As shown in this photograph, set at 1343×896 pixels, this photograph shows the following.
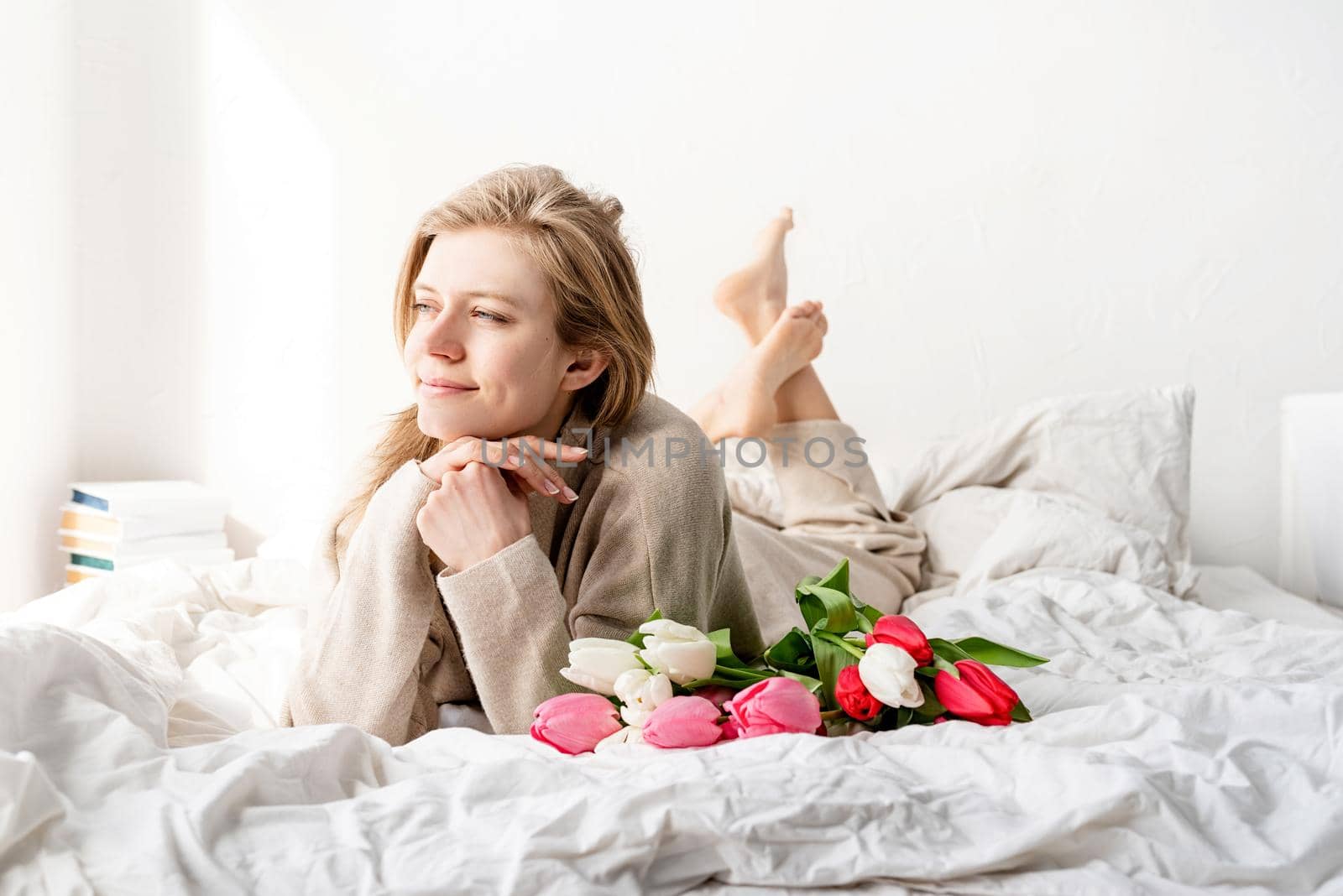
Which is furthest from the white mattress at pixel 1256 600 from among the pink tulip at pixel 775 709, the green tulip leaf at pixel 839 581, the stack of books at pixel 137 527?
the stack of books at pixel 137 527

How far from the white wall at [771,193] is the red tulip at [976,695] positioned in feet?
6.91

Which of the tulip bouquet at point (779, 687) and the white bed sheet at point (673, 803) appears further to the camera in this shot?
the tulip bouquet at point (779, 687)

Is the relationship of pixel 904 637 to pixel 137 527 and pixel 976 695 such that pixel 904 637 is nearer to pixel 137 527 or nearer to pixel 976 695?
pixel 976 695

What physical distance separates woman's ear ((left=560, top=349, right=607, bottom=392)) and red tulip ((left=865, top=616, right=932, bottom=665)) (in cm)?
47

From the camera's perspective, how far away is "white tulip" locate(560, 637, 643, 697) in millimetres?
844

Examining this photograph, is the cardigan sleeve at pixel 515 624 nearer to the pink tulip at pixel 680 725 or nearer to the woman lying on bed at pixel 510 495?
the woman lying on bed at pixel 510 495

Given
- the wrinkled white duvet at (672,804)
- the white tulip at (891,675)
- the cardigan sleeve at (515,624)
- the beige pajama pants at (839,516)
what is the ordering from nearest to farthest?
the wrinkled white duvet at (672,804), the white tulip at (891,675), the cardigan sleeve at (515,624), the beige pajama pants at (839,516)

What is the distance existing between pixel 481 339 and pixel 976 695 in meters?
0.58

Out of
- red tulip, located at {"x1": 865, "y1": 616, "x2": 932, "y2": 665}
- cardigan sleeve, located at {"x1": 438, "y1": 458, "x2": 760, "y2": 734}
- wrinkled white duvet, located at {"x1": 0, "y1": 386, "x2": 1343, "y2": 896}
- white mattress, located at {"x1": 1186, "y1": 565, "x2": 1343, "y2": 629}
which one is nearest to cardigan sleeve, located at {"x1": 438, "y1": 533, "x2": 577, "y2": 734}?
cardigan sleeve, located at {"x1": 438, "y1": 458, "x2": 760, "y2": 734}

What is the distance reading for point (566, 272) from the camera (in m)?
1.11

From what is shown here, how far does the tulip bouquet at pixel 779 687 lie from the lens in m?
0.82

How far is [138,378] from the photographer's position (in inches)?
114

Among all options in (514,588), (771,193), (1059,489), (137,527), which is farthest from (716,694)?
(771,193)

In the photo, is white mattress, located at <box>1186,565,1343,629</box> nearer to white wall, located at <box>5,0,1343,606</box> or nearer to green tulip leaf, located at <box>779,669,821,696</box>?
white wall, located at <box>5,0,1343,606</box>
